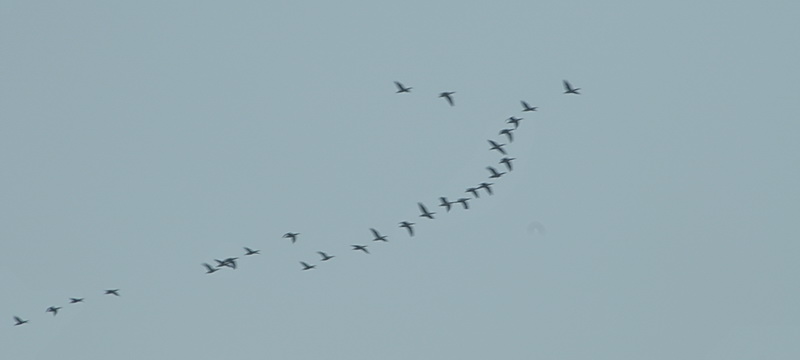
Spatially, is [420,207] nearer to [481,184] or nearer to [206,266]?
[481,184]

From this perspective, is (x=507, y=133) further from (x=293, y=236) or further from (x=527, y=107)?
Result: (x=293, y=236)

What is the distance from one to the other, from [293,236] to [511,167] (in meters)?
18.6

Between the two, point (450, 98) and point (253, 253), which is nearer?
point (450, 98)

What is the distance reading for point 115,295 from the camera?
158875 millimetres

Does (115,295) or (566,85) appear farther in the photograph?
(115,295)

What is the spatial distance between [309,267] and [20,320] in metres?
23.4

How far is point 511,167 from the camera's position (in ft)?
484

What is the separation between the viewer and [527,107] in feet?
486

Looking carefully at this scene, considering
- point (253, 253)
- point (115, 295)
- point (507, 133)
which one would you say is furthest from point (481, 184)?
point (115, 295)

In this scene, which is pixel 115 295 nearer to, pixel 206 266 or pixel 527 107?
pixel 206 266

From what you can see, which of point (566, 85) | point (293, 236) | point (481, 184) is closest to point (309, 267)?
point (293, 236)

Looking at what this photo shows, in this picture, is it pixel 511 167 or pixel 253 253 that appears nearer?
pixel 511 167

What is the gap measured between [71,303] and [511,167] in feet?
124

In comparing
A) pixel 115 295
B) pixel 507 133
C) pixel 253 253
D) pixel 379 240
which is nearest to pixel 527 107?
pixel 507 133
